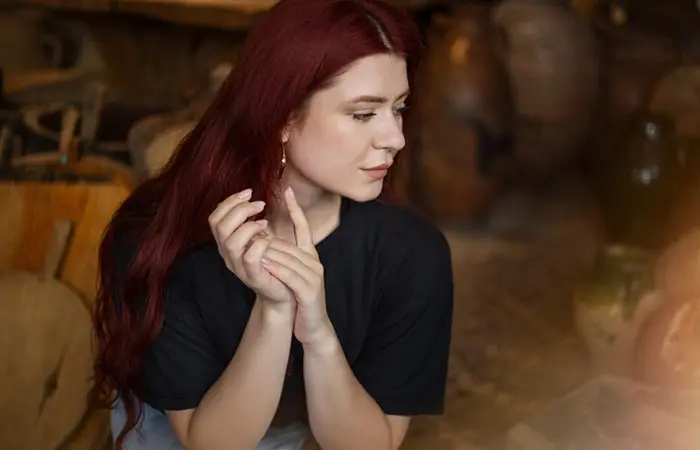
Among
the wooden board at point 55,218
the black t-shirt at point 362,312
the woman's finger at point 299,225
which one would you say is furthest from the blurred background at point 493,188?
the woman's finger at point 299,225

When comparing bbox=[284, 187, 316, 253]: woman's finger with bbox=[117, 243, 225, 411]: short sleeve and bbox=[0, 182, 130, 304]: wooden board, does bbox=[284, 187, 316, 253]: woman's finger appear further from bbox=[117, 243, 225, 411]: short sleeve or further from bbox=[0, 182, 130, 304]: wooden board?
bbox=[0, 182, 130, 304]: wooden board

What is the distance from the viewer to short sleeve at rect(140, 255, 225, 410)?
38.5 inches

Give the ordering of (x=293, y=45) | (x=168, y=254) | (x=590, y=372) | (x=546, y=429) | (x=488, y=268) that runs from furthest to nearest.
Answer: (x=488, y=268) < (x=590, y=372) < (x=546, y=429) < (x=168, y=254) < (x=293, y=45)

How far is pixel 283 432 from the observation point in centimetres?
110

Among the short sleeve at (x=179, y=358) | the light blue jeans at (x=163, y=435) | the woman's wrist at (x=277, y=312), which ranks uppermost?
the woman's wrist at (x=277, y=312)

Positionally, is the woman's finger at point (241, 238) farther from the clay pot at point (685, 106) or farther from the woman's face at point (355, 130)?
the clay pot at point (685, 106)

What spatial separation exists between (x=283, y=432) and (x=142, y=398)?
0.19 m

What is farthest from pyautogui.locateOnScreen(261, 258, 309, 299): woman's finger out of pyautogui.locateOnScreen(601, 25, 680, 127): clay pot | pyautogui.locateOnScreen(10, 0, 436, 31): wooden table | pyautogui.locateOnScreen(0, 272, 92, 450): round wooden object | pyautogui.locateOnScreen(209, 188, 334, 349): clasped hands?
pyautogui.locateOnScreen(601, 25, 680, 127): clay pot

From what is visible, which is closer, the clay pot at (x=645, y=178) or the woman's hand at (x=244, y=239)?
the woman's hand at (x=244, y=239)

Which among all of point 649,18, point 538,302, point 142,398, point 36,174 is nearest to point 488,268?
point 538,302

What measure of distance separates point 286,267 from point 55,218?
0.71 metres

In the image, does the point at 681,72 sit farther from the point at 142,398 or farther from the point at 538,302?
the point at 142,398

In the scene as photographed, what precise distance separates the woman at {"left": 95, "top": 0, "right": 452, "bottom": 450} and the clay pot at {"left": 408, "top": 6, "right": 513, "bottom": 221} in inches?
45.1

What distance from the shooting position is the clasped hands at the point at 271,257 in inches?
32.7
